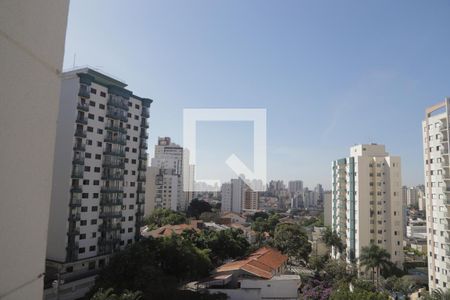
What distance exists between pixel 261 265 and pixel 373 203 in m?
13.7

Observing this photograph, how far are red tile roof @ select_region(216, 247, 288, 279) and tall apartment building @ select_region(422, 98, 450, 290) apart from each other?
395 inches

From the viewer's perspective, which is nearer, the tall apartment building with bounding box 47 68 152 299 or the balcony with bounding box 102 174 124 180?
the tall apartment building with bounding box 47 68 152 299

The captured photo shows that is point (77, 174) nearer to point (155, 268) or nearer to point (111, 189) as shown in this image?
point (111, 189)

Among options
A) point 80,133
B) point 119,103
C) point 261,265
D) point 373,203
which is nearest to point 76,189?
point 80,133

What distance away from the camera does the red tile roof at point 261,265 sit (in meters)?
19.6

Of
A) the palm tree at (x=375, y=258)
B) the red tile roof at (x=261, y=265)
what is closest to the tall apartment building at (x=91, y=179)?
the red tile roof at (x=261, y=265)

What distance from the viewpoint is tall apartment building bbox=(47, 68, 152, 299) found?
19609mm

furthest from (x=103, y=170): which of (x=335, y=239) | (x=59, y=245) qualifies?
(x=335, y=239)

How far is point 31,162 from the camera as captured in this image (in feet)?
3.81

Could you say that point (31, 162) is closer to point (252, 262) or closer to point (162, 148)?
point (252, 262)

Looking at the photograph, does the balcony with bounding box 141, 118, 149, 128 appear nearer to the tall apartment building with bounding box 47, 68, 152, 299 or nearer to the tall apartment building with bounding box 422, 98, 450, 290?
the tall apartment building with bounding box 47, 68, 152, 299

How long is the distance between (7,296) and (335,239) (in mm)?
32019

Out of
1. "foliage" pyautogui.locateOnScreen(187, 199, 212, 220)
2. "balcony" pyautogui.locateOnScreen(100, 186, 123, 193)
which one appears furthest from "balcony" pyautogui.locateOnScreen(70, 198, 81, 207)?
"foliage" pyautogui.locateOnScreen(187, 199, 212, 220)

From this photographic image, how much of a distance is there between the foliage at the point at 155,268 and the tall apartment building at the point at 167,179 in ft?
42.7
